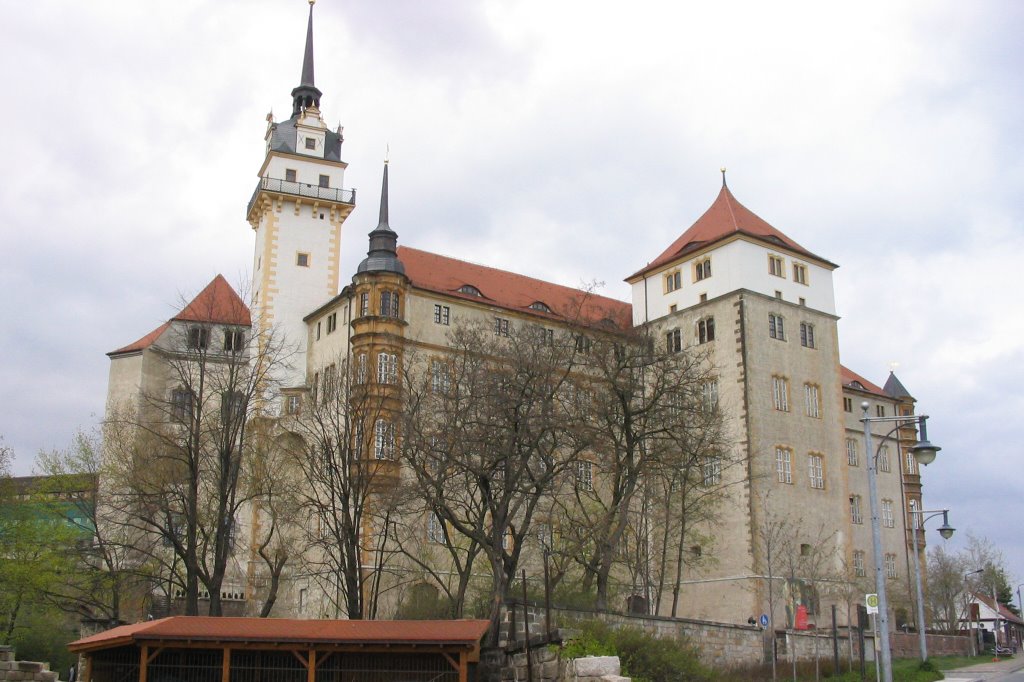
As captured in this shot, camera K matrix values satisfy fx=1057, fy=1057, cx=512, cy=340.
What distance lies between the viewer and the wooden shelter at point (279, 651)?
2653cm

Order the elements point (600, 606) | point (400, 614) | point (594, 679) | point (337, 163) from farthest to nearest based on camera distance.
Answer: point (337, 163), point (400, 614), point (600, 606), point (594, 679)

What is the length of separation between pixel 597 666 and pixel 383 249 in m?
32.1

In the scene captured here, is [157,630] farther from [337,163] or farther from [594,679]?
[337,163]

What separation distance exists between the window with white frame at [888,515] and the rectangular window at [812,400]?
53.2 feet

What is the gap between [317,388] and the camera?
52188mm

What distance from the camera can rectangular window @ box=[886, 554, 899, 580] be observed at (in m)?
70.2

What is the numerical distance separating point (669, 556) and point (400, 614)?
19056 millimetres

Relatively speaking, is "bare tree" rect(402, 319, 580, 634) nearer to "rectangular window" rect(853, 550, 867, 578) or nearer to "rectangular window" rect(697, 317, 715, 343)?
"rectangular window" rect(697, 317, 715, 343)

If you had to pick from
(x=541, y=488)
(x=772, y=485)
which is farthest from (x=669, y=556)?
(x=541, y=488)

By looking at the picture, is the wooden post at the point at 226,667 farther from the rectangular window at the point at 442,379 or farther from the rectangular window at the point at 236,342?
the rectangular window at the point at 236,342

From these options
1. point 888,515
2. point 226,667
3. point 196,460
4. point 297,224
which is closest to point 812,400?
point 888,515

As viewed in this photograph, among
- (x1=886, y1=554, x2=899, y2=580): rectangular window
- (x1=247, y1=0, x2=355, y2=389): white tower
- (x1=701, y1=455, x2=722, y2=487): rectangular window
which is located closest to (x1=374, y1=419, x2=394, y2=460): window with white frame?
(x1=247, y1=0, x2=355, y2=389): white tower

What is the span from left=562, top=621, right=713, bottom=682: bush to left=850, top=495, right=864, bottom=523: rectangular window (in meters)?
41.1

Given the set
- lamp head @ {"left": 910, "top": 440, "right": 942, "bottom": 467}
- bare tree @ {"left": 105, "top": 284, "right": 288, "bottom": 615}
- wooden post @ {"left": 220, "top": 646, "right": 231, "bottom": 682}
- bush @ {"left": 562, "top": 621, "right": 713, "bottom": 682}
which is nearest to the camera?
lamp head @ {"left": 910, "top": 440, "right": 942, "bottom": 467}
